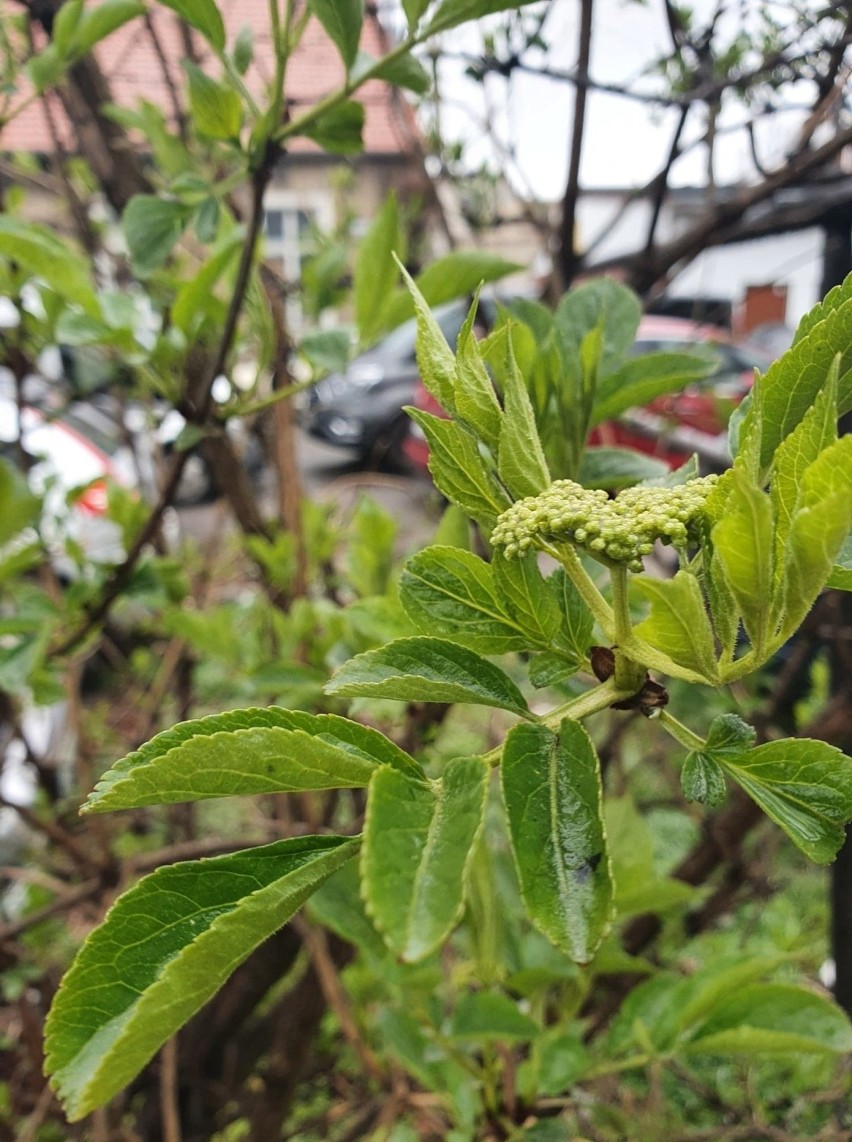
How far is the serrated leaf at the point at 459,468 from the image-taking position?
0.36 m

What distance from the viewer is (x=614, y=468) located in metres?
0.59

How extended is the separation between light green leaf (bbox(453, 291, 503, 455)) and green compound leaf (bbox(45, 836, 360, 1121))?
0.17 meters

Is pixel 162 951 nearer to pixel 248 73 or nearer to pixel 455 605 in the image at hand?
pixel 455 605

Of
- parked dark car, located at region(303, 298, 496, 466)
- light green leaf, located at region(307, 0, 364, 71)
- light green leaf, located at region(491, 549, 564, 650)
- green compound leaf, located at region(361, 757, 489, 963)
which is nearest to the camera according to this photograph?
green compound leaf, located at region(361, 757, 489, 963)

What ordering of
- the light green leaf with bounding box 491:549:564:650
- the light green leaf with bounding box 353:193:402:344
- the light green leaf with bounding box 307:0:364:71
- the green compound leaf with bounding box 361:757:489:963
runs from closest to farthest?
the green compound leaf with bounding box 361:757:489:963, the light green leaf with bounding box 491:549:564:650, the light green leaf with bounding box 307:0:364:71, the light green leaf with bounding box 353:193:402:344

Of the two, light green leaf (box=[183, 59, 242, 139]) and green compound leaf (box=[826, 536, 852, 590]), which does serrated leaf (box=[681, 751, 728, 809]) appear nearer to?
green compound leaf (box=[826, 536, 852, 590])

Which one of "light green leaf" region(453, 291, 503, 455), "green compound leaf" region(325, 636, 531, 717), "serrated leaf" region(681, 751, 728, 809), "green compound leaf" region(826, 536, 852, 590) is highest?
"light green leaf" region(453, 291, 503, 455)

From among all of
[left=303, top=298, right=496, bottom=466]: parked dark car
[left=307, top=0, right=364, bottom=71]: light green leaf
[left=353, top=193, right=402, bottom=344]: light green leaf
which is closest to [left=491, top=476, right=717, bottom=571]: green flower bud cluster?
[left=307, top=0, right=364, bottom=71]: light green leaf

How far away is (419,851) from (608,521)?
0.13m

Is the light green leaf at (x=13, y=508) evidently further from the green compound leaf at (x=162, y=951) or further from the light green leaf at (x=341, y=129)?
the green compound leaf at (x=162, y=951)

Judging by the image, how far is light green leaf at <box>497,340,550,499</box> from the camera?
1.12 ft

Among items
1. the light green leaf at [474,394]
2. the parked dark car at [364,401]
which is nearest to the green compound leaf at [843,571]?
the light green leaf at [474,394]

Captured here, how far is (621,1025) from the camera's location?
0.79 metres

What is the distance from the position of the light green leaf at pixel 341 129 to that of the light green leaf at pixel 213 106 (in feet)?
0.18
